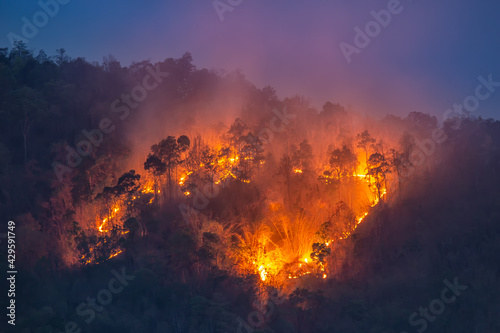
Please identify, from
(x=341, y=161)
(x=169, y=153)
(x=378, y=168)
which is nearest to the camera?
(x=169, y=153)

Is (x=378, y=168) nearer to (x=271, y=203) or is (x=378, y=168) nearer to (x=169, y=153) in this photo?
(x=271, y=203)

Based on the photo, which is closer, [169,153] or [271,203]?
[169,153]

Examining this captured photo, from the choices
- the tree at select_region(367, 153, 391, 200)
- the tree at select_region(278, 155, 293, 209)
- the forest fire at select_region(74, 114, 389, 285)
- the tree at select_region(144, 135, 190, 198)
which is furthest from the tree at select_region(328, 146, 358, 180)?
the tree at select_region(144, 135, 190, 198)

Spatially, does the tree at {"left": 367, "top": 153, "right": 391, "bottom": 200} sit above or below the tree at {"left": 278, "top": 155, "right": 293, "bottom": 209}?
below

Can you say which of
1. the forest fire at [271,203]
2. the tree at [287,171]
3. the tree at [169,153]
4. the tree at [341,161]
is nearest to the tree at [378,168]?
the forest fire at [271,203]

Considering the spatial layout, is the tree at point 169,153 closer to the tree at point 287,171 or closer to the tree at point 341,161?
the tree at point 287,171

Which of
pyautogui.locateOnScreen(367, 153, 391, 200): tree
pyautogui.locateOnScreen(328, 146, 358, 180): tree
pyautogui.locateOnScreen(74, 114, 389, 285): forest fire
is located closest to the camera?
pyautogui.locateOnScreen(74, 114, 389, 285): forest fire

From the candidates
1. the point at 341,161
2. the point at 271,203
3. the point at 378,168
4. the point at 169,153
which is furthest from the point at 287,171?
the point at 169,153

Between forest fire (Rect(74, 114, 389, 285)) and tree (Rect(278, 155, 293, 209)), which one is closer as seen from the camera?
forest fire (Rect(74, 114, 389, 285))

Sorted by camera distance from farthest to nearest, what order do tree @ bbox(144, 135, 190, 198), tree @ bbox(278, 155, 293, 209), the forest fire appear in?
tree @ bbox(278, 155, 293, 209), tree @ bbox(144, 135, 190, 198), the forest fire

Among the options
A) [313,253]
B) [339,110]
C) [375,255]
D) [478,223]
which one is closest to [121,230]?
[313,253]

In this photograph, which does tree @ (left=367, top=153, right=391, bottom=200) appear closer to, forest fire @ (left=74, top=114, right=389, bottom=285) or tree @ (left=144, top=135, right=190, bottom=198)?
forest fire @ (left=74, top=114, right=389, bottom=285)
